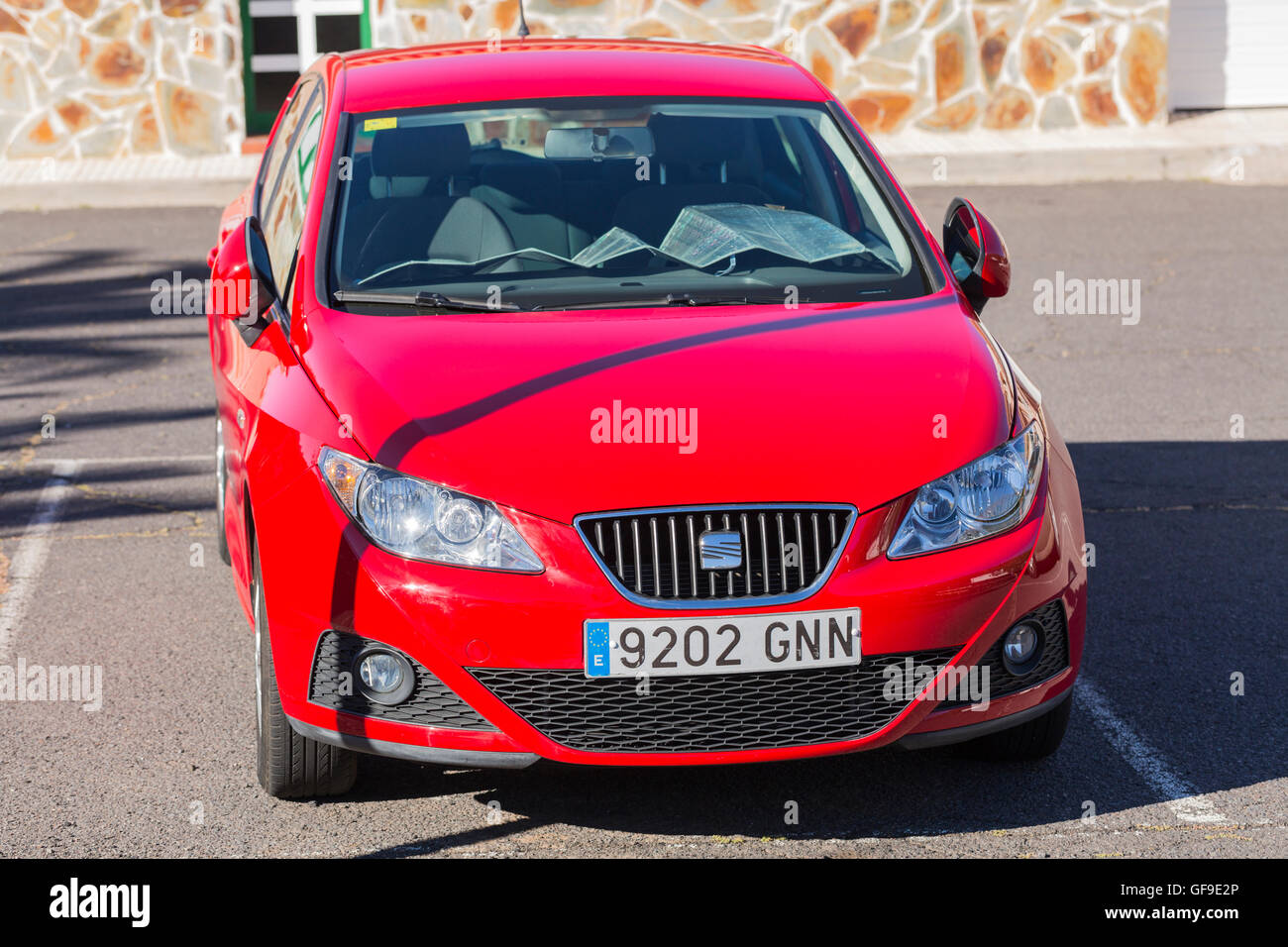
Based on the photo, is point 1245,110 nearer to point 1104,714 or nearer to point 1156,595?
point 1156,595

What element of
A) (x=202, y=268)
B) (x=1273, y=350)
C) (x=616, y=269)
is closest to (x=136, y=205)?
(x=202, y=268)

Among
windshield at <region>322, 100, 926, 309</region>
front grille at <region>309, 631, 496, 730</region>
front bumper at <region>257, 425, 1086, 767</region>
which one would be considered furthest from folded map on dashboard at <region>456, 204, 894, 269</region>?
front grille at <region>309, 631, 496, 730</region>

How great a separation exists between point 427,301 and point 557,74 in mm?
1150

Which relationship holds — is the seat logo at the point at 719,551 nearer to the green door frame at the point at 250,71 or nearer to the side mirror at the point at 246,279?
the side mirror at the point at 246,279

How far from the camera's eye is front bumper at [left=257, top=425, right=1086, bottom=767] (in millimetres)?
3479

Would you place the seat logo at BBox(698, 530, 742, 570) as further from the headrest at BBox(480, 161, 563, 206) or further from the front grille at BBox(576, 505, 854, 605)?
the headrest at BBox(480, 161, 563, 206)

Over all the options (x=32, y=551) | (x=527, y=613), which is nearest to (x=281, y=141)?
(x=32, y=551)

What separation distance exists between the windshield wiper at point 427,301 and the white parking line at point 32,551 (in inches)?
66.7

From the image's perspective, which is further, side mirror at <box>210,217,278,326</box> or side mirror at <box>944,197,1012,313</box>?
side mirror at <box>944,197,1012,313</box>

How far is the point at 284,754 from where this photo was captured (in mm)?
3912

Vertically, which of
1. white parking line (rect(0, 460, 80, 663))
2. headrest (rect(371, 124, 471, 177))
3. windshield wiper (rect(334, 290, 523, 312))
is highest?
headrest (rect(371, 124, 471, 177))

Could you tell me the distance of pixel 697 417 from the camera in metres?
3.73

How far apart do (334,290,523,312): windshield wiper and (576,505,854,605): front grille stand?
999 mm

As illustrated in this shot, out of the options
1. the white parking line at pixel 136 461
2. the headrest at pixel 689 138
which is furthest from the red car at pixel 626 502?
the white parking line at pixel 136 461
